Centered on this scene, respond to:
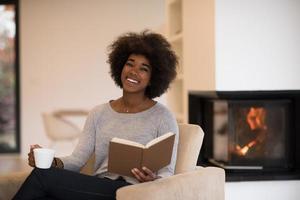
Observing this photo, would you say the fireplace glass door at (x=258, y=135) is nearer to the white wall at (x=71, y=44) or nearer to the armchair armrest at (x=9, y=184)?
the armchair armrest at (x=9, y=184)

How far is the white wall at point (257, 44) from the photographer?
9.52ft

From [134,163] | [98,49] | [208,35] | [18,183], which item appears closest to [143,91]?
[134,163]

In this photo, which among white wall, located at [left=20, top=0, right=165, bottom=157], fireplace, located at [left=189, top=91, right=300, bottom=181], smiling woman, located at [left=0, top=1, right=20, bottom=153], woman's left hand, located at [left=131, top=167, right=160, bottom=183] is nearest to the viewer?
woman's left hand, located at [left=131, top=167, right=160, bottom=183]

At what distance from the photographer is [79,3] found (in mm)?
5898

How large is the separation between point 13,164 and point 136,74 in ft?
12.3

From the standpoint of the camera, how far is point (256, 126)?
3084 millimetres

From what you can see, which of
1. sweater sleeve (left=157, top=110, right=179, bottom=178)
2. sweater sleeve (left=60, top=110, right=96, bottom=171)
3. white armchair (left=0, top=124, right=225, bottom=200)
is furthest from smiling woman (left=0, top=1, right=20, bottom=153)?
sweater sleeve (left=157, top=110, right=179, bottom=178)

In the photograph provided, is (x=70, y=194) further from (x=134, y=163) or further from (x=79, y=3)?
(x=79, y=3)

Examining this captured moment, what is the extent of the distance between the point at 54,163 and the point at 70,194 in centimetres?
31

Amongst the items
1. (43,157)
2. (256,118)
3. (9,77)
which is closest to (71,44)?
(9,77)

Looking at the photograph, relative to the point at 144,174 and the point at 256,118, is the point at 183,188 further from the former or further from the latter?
the point at 256,118

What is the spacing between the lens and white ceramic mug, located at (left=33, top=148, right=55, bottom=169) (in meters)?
1.79

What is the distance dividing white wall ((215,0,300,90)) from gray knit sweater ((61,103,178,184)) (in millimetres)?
914

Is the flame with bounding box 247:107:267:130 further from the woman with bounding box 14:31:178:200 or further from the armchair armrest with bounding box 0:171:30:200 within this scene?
the armchair armrest with bounding box 0:171:30:200
